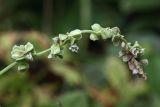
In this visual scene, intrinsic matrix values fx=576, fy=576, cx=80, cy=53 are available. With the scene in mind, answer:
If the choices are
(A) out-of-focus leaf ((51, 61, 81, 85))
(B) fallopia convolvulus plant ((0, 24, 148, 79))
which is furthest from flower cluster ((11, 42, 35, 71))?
(A) out-of-focus leaf ((51, 61, 81, 85))

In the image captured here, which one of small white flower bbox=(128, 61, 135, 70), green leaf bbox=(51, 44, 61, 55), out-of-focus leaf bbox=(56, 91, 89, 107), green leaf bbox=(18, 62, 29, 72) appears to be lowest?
small white flower bbox=(128, 61, 135, 70)

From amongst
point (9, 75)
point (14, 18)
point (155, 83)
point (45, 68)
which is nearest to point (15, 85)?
point (9, 75)

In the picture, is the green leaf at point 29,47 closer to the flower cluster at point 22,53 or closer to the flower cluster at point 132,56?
the flower cluster at point 22,53

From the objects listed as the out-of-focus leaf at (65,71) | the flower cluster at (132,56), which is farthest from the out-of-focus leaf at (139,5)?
the flower cluster at (132,56)

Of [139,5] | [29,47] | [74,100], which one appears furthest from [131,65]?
[139,5]

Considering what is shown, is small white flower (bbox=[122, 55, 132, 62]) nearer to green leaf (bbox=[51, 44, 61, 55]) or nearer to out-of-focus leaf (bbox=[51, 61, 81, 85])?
green leaf (bbox=[51, 44, 61, 55])

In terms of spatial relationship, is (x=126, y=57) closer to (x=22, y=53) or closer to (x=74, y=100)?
(x=22, y=53)

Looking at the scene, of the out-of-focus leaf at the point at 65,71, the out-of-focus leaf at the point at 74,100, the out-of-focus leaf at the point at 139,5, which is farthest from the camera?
the out-of-focus leaf at the point at 139,5

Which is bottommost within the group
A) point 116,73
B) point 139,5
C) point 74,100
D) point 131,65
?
point 131,65
